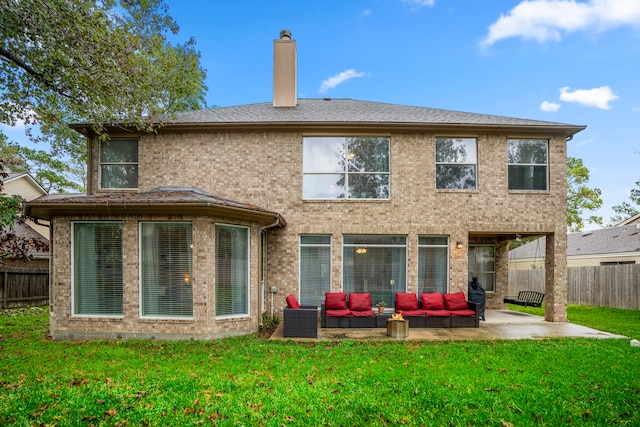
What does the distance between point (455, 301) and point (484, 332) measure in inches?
45.4

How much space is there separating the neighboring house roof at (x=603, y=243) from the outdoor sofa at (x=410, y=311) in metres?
12.6

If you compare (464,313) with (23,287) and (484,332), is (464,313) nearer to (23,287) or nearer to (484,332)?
(484,332)

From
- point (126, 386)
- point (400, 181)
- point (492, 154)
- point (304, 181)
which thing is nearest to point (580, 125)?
point (492, 154)

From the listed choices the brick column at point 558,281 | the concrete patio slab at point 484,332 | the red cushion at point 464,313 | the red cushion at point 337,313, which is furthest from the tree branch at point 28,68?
the brick column at point 558,281

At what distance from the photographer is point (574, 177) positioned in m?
28.7

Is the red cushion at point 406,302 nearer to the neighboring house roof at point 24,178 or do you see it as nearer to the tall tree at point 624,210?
the neighboring house roof at point 24,178

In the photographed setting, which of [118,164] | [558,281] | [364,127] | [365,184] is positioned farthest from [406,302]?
[118,164]

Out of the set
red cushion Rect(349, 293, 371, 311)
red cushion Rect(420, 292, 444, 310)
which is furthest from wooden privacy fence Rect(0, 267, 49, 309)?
red cushion Rect(420, 292, 444, 310)

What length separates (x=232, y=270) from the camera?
28.5ft

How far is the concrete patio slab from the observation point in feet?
27.2

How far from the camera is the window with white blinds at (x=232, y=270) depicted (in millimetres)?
8406

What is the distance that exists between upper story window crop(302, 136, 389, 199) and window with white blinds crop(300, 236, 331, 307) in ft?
4.69

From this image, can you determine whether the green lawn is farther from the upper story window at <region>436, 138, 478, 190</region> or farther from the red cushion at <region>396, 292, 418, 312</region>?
the upper story window at <region>436, 138, 478, 190</region>

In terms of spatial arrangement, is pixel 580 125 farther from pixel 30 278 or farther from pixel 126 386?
pixel 30 278
